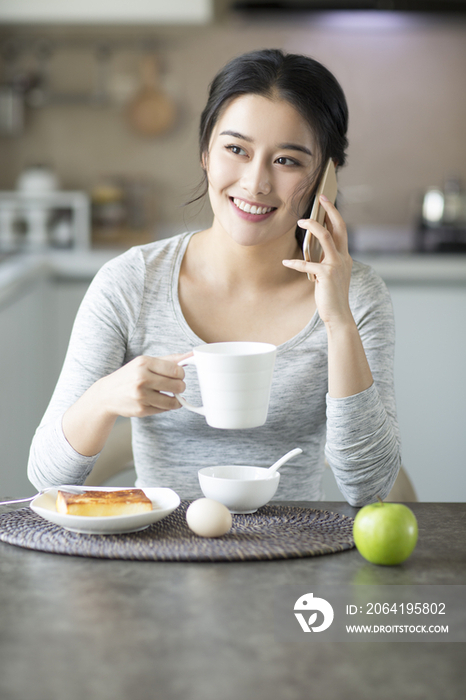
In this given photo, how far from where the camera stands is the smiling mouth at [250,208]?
123 cm

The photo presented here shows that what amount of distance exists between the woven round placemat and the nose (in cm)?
52

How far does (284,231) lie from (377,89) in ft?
8.70

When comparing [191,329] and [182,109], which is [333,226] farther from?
[182,109]

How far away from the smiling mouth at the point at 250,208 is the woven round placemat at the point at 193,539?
0.51 meters

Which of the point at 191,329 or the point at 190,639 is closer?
the point at 190,639

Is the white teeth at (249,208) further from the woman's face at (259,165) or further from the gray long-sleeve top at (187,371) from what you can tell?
the gray long-sleeve top at (187,371)

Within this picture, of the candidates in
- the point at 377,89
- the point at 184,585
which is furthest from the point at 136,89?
the point at 184,585

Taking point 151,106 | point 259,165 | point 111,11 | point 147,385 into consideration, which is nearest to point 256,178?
point 259,165

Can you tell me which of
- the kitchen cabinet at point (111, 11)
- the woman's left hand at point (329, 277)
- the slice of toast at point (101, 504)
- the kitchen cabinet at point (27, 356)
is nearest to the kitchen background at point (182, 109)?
the kitchen cabinet at point (111, 11)

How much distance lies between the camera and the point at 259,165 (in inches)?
47.2

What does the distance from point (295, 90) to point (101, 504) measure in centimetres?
73

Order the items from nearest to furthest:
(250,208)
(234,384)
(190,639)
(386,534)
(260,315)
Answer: (190,639) < (386,534) < (234,384) < (250,208) < (260,315)

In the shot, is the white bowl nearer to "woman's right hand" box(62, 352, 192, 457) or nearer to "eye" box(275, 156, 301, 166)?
"woman's right hand" box(62, 352, 192, 457)

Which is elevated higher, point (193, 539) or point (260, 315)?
point (260, 315)
